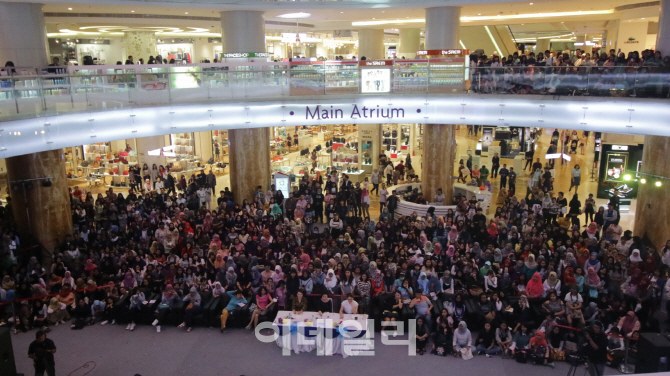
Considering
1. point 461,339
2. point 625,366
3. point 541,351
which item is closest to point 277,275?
point 461,339

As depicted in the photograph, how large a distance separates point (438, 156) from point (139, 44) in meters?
17.8

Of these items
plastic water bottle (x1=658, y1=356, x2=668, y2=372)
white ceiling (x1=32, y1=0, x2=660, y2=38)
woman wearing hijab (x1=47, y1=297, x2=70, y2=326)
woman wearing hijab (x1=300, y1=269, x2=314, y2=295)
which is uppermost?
white ceiling (x1=32, y1=0, x2=660, y2=38)

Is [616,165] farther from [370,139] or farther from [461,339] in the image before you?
[461,339]

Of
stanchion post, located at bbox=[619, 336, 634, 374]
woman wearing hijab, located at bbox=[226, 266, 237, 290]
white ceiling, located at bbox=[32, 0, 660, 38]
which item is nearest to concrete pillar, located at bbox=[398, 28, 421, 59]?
white ceiling, located at bbox=[32, 0, 660, 38]

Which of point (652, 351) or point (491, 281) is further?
point (491, 281)

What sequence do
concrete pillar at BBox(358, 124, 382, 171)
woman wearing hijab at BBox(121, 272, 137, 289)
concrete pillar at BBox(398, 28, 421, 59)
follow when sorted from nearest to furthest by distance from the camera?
1. woman wearing hijab at BBox(121, 272, 137, 289)
2. concrete pillar at BBox(358, 124, 382, 171)
3. concrete pillar at BBox(398, 28, 421, 59)

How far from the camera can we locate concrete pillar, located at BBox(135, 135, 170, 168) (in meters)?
23.5

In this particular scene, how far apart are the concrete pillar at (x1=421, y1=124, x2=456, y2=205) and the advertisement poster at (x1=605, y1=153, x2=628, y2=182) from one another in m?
5.30

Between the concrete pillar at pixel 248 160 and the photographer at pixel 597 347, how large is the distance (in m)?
12.4

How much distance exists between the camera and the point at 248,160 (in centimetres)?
1914

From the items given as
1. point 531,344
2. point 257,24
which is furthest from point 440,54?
point 531,344

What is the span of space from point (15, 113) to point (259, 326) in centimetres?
741

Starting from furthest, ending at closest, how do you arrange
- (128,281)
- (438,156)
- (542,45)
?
(542,45)
(438,156)
(128,281)

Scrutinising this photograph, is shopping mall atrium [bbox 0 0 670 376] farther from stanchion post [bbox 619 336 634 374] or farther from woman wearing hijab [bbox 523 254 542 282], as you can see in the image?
woman wearing hijab [bbox 523 254 542 282]
